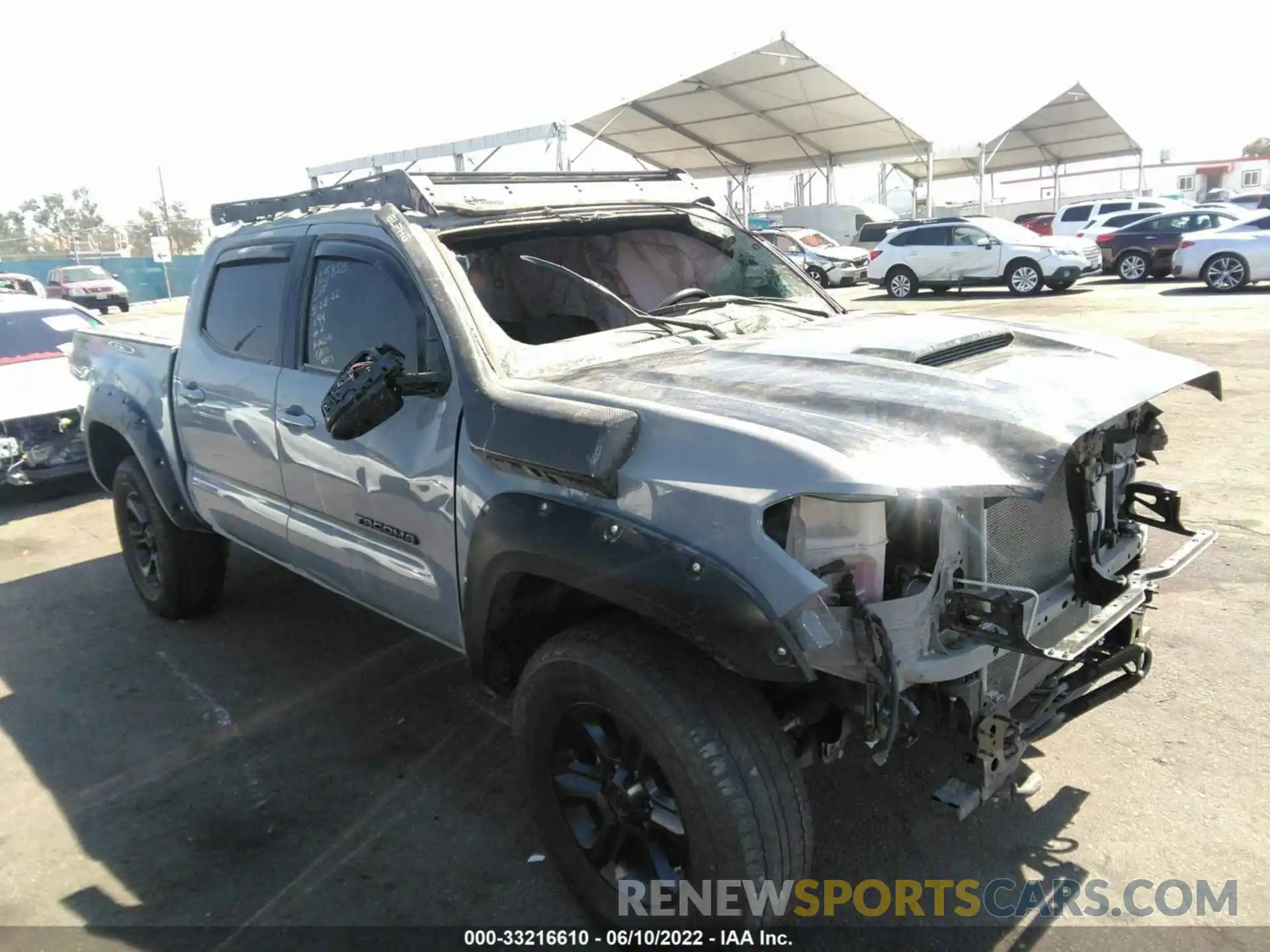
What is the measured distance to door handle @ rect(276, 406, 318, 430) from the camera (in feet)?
10.9

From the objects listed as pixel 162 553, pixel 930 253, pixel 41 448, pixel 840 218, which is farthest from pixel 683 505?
pixel 840 218

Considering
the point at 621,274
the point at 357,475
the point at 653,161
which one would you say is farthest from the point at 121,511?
the point at 653,161

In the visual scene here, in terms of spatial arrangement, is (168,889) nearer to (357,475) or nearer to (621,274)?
(357,475)

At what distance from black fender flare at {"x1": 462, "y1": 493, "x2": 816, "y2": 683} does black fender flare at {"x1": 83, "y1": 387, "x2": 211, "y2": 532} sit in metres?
→ 2.41

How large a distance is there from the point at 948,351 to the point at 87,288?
32279 mm

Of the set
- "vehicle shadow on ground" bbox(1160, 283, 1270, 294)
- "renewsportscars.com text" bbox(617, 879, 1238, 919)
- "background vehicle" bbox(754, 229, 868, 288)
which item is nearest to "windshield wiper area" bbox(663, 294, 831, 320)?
"renewsportscars.com text" bbox(617, 879, 1238, 919)

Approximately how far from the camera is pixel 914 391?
241cm

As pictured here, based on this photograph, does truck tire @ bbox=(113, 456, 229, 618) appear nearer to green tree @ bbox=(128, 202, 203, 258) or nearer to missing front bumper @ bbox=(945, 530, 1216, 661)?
missing front bumper @ bbox=(945, 530, 1216, 661)

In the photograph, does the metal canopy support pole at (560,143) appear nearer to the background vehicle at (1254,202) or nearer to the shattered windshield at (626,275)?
the shattered windshield at (626,275)

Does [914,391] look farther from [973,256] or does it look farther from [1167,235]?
[1167,235]

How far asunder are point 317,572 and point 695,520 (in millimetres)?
2028

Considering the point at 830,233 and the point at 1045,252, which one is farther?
the point at 830,233

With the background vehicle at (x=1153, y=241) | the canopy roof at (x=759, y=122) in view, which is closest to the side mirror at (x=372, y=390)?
the background vehicle at (x=1153, y=241)

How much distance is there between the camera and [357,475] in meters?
3.13
